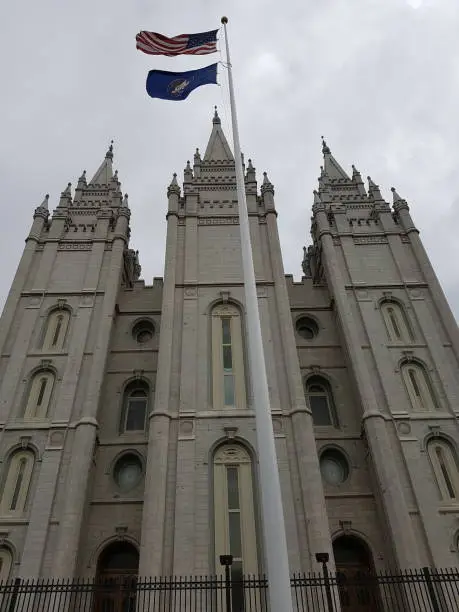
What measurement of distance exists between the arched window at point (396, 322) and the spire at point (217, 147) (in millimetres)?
13015

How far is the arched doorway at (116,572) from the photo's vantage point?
16859mm

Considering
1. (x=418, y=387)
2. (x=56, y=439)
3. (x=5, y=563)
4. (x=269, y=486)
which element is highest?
(x=418, y=387)

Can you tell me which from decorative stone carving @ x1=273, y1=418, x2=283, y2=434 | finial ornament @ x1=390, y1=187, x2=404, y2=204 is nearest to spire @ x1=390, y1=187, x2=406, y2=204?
finial ornament @ x1=390, y1=187, x2=404, y2=204

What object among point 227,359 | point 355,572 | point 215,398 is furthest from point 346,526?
point 227,359

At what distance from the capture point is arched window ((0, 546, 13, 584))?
53.3 feet

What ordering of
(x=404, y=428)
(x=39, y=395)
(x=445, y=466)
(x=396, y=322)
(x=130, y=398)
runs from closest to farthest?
(x=445, y=466) < (x=404, y=428) < (x=39, y=395) < (x=130, y=398) < (x=396, y=322)

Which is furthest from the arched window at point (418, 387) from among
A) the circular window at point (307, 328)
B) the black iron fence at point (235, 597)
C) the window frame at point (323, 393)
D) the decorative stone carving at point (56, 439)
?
the decorative stone carving at point (56, 439)

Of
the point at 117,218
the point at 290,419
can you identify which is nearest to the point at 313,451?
the point at 290,419

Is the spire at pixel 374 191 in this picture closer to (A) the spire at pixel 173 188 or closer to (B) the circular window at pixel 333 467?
(A) the spire at pixel 173 188

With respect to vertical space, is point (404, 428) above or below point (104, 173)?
below

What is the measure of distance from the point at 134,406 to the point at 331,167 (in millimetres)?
19824

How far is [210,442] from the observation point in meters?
18.1

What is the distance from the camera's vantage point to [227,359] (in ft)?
68.0

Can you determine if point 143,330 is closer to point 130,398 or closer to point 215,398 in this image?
point 130,398
